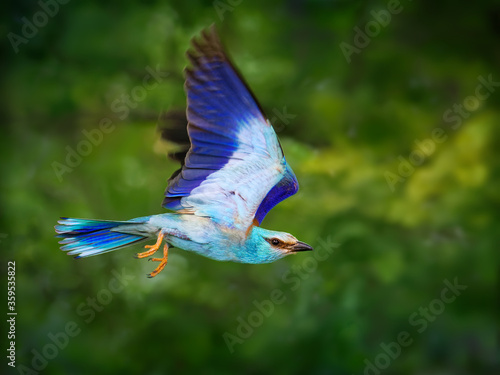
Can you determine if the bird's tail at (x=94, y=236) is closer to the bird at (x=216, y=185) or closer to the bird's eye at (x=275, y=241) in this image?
the bird at (x=216, y=185)

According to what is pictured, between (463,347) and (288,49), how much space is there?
1.84 m

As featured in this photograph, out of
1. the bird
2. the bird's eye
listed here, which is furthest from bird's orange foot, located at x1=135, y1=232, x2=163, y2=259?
the bird's eye

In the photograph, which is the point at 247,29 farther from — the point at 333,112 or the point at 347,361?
the point at 347,361

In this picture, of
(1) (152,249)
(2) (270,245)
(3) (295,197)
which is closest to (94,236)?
(1) (152,249)

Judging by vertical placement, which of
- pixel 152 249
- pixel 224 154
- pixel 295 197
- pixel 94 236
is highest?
pixel 224 154

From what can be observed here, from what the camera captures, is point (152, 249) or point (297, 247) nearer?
point (152, 249)

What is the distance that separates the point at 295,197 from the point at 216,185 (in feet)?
6.48

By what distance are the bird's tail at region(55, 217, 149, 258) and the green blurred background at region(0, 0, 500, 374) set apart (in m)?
1.84

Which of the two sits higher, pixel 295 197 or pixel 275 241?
pixel 275 241

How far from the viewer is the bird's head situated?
158 cm

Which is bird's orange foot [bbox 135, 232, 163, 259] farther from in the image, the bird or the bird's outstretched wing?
the bird's outstretched wing

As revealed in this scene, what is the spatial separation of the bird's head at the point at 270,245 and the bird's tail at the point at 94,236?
28cm

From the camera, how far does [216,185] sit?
1.68m

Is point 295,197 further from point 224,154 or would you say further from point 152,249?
point 152,249
